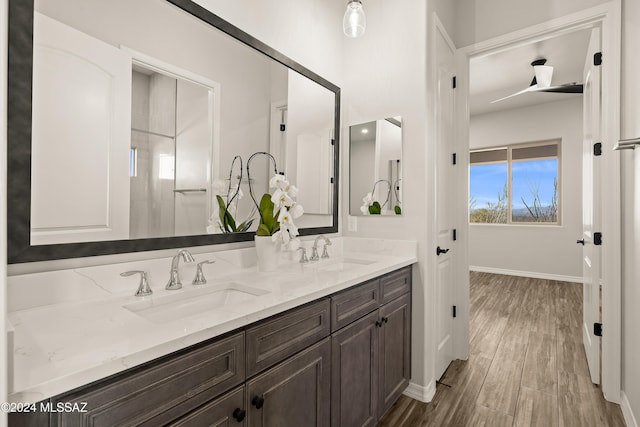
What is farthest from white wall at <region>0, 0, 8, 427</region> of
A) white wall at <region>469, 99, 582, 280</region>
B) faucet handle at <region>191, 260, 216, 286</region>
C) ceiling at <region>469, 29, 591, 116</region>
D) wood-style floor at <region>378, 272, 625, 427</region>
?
white wall at <region>469, 99, 582, 280</region>

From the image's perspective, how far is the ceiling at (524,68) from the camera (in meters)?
3.43

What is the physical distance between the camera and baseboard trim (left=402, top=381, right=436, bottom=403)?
203 centimetres

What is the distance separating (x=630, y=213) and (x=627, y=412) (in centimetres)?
112

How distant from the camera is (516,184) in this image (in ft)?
19.0

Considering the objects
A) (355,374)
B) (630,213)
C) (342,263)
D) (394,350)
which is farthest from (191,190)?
(630,213)

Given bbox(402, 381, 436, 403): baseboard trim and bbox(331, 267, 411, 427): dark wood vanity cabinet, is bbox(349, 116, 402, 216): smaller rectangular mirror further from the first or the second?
bbox(402, 381, 436, 403): baseboard trim

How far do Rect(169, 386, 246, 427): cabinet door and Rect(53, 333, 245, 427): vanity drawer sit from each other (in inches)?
0.8

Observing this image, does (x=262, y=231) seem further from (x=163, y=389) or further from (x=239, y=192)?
(x=163, y=389)

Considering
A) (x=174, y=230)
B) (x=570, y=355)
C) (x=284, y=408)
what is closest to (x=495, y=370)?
(x=570, y=355)

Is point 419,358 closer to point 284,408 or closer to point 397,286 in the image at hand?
point 397,286

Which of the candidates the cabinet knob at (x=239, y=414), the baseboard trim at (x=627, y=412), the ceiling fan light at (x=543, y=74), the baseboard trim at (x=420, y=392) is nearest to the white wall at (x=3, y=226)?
the cabinet knob at (x=239, y=414)

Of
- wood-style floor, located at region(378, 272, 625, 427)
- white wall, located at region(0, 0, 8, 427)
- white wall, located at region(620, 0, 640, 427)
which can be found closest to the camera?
white wall, located at region(0, 0, 8, 427)

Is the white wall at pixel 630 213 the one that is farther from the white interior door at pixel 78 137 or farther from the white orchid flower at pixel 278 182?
the white interior door at pixel 78 137

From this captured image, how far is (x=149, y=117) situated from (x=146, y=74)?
0.57 ft
